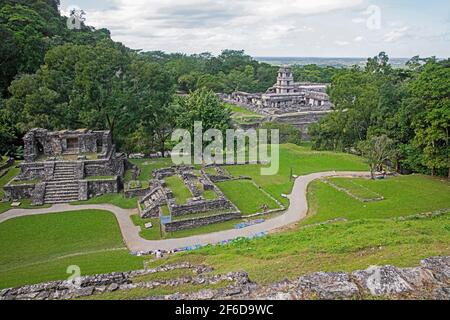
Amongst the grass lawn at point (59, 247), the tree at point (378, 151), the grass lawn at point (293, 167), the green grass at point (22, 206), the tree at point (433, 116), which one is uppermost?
the tree at point (433, 116)

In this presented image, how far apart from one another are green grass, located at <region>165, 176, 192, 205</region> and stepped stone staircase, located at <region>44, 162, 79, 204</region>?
5960 millimetres

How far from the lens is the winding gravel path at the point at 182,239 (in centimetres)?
1744

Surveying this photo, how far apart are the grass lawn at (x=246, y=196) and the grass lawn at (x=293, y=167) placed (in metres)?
0.83

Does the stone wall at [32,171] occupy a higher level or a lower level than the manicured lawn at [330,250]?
higher

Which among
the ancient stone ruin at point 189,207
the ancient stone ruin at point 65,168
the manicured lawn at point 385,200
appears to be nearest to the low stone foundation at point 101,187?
the ancient stone ruin at point 65,168

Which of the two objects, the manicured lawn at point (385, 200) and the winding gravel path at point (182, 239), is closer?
the winding gravel path at point (182, 239)

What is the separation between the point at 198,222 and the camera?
1964cm

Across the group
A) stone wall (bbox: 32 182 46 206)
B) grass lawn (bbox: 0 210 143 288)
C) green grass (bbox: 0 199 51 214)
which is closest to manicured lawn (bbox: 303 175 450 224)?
grass lawn (bbox: 0 210 143 288)

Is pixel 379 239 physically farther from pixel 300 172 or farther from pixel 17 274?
pixel 300 172

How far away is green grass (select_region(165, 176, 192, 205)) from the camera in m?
21.7

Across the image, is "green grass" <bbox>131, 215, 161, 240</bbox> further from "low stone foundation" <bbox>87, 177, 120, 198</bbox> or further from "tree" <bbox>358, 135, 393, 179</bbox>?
"tree" <bbox>358, 135, 393, 179</bbox>

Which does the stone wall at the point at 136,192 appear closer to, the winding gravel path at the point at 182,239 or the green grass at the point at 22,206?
the winding gravel path at the point at 182,239

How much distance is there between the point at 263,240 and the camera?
16.0 meters

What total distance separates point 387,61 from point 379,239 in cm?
4526
